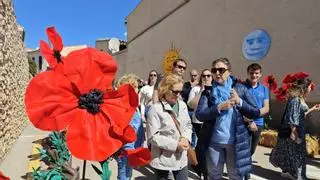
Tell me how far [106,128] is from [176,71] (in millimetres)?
4005

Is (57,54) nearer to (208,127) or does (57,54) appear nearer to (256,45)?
(208,127)

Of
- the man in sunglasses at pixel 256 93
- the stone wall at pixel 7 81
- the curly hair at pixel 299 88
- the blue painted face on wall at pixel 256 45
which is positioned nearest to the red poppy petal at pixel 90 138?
the man in sunglasses at pixel 256 93

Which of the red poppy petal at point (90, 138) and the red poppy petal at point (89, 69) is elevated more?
the red poppy petal at point (89, 69)

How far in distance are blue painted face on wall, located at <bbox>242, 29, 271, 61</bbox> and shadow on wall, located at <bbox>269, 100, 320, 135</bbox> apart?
1522 millimetres

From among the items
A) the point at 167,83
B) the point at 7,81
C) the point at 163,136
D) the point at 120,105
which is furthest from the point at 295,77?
the point at 120,105

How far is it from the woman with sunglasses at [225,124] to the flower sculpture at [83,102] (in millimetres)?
2662

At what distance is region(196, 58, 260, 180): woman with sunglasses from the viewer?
3707 millimetres

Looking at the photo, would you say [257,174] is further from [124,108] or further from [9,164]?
[124,108]

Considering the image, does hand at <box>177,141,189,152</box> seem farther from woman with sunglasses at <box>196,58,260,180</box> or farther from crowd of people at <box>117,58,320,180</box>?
woman with sunglasses at <box>196,58,260,180</box>

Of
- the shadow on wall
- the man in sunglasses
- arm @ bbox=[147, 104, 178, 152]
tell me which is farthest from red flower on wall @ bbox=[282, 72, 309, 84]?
the shadow on wall

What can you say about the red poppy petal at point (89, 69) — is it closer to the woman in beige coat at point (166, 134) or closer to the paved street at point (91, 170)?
the woman in beige coat at point (166, 134)

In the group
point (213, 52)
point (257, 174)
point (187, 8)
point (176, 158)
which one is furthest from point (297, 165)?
point (187, 8)

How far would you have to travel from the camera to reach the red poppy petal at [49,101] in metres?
0.97

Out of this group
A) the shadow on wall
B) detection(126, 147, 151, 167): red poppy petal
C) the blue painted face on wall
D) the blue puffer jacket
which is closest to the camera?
detection(126, 147, 151, 167): red poppy petal
